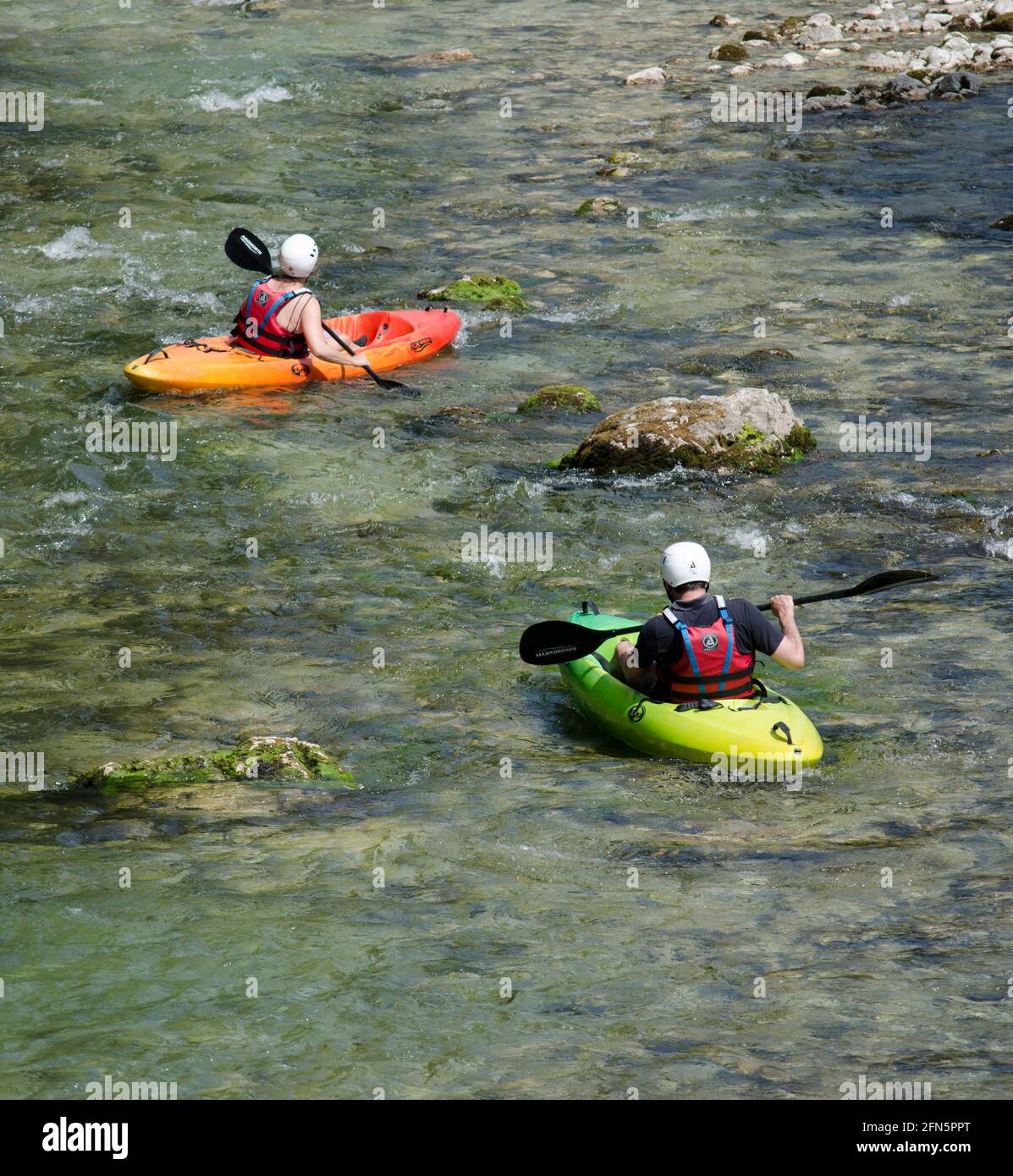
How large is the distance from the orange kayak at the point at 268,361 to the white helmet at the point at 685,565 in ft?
21.0

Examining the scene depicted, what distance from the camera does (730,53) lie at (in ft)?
80.2

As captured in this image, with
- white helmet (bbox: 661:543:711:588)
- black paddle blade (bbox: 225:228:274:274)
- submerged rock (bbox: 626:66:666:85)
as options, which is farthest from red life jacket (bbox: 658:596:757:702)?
submerged rock (bbox: 626:66:666:85)

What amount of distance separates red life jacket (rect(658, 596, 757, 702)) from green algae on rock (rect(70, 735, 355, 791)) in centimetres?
165

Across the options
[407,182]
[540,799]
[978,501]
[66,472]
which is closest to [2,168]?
[407,182]

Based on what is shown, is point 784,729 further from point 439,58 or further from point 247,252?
point 439,58

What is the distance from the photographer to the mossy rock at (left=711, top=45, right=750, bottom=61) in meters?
24.4

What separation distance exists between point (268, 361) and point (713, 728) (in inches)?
272

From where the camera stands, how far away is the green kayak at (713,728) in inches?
283

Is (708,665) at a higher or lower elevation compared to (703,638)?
lower

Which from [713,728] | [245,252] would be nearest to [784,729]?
[713,728]

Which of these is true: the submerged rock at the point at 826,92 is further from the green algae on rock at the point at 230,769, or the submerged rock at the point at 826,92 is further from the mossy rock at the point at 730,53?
the green algae on rock at the point at 230,769

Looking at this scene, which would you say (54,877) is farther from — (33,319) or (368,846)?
(33,319)

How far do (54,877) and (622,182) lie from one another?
14.9 m

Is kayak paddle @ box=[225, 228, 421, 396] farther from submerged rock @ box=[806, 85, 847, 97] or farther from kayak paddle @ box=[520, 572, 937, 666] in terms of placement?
submerged rock @ box=[806, 85, 847, 97]
